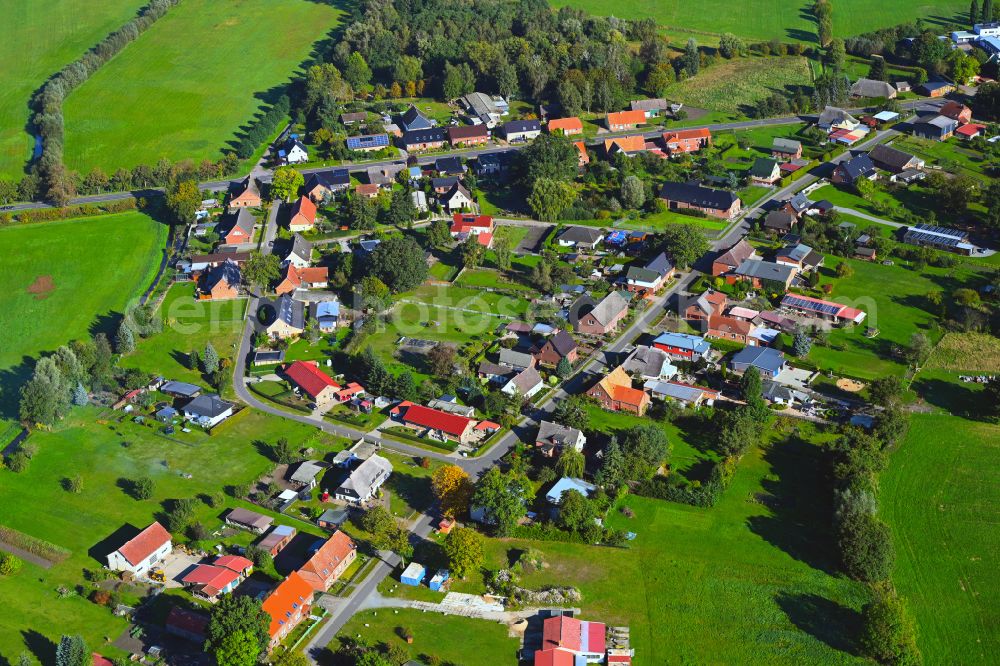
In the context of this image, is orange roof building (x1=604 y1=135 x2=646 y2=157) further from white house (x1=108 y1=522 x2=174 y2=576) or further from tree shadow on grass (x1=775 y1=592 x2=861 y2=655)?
white house (x1=108 y1=522 x2=174 y2=576)

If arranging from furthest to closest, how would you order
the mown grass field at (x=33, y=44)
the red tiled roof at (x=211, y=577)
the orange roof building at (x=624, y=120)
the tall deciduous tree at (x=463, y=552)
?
the mown grass field at (x=33, y=44)
the orange roof building at (x=624, y=120)
the tall deciduous tree at (x=463, y=552)
the red tiled roof at (x=211, y=577)

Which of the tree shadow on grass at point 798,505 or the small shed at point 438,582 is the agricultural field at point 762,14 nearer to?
the tree shadow on grass at point 798,505

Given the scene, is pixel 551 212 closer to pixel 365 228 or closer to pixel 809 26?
pixel 365 228

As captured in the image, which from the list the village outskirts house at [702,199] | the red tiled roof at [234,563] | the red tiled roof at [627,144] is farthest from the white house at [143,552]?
the red tiled roof at [627,144]

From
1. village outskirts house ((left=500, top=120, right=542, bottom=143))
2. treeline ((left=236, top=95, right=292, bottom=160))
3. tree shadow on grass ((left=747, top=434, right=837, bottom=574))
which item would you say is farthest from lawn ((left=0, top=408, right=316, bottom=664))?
village outskirts house ((left=500, top=120, right=542, bottom=143))

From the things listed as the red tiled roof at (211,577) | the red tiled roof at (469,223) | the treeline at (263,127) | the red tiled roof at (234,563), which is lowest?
the red tiled roof at (234,563)

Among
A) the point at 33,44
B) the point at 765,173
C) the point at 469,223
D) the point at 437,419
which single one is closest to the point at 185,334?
the point at 437,419

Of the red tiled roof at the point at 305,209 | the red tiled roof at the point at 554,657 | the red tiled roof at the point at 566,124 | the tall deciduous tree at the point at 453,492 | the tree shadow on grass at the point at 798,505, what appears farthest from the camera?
the red tiled roof at the point at 566,124

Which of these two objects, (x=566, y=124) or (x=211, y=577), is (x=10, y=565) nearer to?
(x=211, y=577)

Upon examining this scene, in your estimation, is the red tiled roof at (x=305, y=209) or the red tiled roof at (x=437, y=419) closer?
the red tiled roof at (x=437, y=419)
